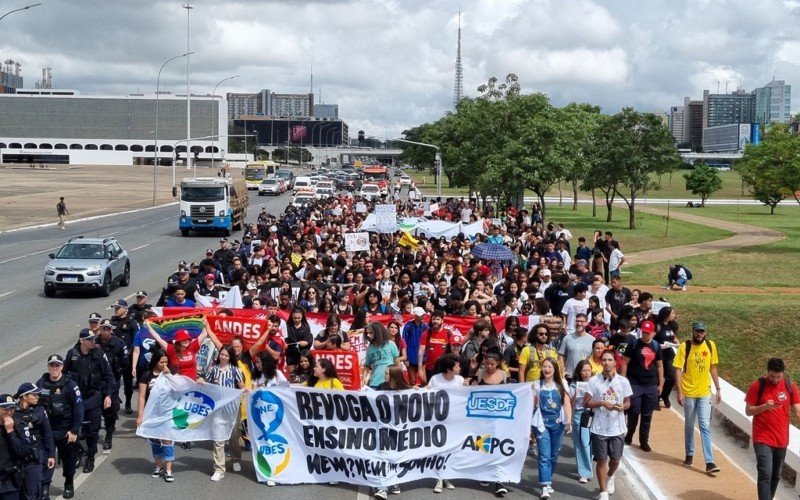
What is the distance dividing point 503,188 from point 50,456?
39.3m

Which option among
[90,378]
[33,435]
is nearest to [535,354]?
[90,378]

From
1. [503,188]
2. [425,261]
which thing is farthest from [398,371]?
[503,188]

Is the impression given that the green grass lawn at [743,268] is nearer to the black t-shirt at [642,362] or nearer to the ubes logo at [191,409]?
the black t-shirt at [642,362]

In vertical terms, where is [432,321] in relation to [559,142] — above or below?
below

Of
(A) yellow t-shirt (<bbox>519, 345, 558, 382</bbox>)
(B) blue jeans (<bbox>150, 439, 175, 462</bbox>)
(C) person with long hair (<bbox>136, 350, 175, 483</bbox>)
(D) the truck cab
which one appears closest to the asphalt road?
(C) person with long hair (<bbox>136, 350, 175, 483</bbox>)

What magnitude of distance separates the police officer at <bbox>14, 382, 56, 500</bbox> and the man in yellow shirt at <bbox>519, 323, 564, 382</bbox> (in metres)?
5.20

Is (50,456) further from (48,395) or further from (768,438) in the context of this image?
(768,438)

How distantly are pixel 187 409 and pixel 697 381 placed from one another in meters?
5.88

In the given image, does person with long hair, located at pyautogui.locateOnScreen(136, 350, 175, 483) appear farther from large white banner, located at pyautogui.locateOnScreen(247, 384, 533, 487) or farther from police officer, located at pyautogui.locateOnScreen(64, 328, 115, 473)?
large white banner, located at pyautogui.locateOnScreen(247, 384, 533, 487)

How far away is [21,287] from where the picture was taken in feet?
86.1

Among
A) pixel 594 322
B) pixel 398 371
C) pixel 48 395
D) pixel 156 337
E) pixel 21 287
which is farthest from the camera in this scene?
pixel 21 287

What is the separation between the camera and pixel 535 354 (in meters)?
11.1

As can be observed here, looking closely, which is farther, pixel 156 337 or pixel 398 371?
pixel 156 337

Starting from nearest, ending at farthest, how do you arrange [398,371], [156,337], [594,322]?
[398,371] → [156,337] → [594,322]
